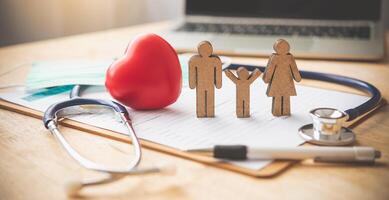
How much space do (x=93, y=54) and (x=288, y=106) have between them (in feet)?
1.60

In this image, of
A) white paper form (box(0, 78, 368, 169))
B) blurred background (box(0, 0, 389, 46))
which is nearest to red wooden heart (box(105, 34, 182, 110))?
Answer: white paper form (box(0, 78, 368, 169))

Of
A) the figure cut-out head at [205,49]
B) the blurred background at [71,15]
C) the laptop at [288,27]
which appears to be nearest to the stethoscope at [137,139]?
the figure cut-out head at [205,49]

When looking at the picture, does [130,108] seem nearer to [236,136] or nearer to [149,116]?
[149,116]

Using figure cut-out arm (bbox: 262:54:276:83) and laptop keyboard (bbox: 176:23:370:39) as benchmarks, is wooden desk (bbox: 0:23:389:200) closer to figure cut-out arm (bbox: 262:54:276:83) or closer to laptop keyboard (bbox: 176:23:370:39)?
figure cut-out arm (bbox: 262:54:276:83)

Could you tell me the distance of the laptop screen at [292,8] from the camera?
3.39 ft

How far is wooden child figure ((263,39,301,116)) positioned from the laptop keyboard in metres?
0.47

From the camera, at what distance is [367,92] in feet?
2.10

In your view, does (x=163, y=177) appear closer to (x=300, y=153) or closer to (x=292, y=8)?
(x=300, y=153)

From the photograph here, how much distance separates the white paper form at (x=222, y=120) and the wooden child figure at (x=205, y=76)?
0.01 meters

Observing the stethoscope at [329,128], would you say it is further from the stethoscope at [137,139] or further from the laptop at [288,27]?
the laptop at [288,27]

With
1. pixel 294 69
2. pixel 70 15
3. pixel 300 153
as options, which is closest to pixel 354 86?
pixel 294 69

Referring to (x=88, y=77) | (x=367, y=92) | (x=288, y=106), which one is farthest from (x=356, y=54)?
(x=88, y=77)

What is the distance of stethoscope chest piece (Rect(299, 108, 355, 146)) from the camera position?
0.46 meters

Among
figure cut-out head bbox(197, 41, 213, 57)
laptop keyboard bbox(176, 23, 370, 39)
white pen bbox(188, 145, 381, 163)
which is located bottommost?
white pen bbox(188, 145, 381, 163)
